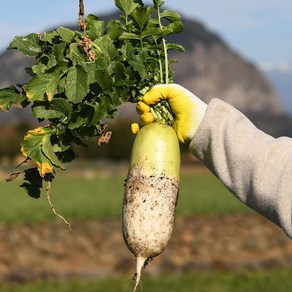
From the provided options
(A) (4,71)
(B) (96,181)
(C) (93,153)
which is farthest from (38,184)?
(A) (4,71)

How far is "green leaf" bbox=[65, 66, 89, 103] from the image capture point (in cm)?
279

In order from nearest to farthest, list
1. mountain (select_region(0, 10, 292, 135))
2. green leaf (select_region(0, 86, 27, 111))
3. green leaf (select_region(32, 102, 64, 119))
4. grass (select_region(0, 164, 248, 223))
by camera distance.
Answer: green leaf (select_region(32, 102, 64, 119)) < green leaf (select_region(0, 86, 27, 111)) < grass (select_region(0, 164, 248, 223)) < mountain (select_region(0, 10, 292, 135))

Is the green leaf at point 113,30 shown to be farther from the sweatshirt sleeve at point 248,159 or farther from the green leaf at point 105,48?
the sweatshirt sleeve at point 248,159

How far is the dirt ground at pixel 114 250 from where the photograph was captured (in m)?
9.70

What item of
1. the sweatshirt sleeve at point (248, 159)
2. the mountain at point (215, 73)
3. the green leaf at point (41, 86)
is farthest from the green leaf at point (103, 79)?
the mountain at point (215, 73)

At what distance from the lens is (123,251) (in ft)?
34.4

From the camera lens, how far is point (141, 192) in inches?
117

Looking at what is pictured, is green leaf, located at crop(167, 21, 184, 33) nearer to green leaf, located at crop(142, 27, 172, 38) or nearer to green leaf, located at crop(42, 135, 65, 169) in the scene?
green leaf, located at crop(142, 27, 172, 38)

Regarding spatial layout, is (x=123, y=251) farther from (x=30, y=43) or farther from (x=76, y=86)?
(x=76, y=86)

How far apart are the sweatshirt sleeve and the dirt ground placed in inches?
243

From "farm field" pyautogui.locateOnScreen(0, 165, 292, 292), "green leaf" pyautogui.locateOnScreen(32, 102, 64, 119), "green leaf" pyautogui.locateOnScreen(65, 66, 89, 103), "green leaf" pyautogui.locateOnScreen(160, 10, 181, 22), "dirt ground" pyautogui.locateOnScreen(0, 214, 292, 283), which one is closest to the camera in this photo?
"green leaf" pyautogui.locateOnScreen(65, 66, 89, 103)

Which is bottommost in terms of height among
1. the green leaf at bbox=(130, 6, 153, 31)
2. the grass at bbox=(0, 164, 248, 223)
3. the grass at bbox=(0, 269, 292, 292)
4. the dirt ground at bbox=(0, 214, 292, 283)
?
the grass at bbox=(0, 164, 248, 223)

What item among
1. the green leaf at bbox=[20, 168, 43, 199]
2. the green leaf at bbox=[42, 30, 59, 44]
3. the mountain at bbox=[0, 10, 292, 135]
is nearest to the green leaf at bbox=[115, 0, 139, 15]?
the green leaf at bbox=[42, 30, 59, 44]

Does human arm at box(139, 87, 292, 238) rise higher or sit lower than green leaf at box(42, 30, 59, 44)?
lower
